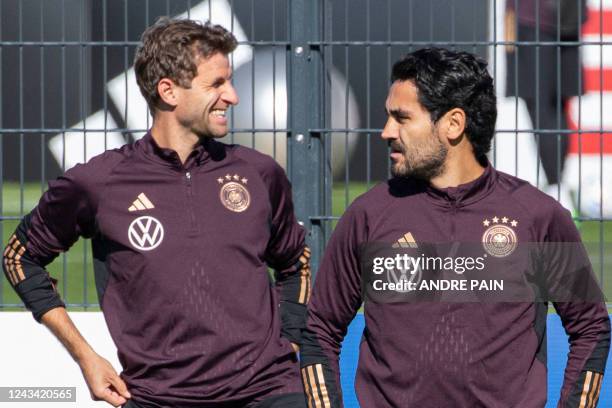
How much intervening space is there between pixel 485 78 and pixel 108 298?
1.34 metres

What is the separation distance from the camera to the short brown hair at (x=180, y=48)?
4.34m

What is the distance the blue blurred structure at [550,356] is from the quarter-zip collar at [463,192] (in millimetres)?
2401

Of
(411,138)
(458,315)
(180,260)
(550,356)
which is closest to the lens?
(458,315)

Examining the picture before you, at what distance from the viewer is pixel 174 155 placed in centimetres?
427

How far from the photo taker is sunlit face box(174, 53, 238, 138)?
4.32 m

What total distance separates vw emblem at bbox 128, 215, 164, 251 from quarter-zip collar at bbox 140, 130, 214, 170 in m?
0.19

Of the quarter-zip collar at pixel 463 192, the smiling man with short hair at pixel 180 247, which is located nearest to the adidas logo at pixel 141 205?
the smiling man with short hair at pixel 180 247

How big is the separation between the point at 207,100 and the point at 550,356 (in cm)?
243

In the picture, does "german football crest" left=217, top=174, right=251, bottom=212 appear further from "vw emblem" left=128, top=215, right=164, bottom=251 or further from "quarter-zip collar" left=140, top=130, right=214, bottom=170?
"vw emblem" left=128, top=215, right=164, bottom=251

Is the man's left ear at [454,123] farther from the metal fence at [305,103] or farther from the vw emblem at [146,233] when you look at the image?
the metal fence at [305,103]

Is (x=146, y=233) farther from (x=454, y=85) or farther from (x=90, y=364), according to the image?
(x=454, y=85)

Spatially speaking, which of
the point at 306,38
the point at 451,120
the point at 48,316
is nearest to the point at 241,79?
the point at 306,38

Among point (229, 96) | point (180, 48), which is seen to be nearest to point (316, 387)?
point (229, 96)

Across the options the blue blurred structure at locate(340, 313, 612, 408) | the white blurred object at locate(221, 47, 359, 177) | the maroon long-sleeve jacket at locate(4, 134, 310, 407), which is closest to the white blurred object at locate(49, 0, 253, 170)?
the white blurred object at locate(221, 47, 359, 177)
